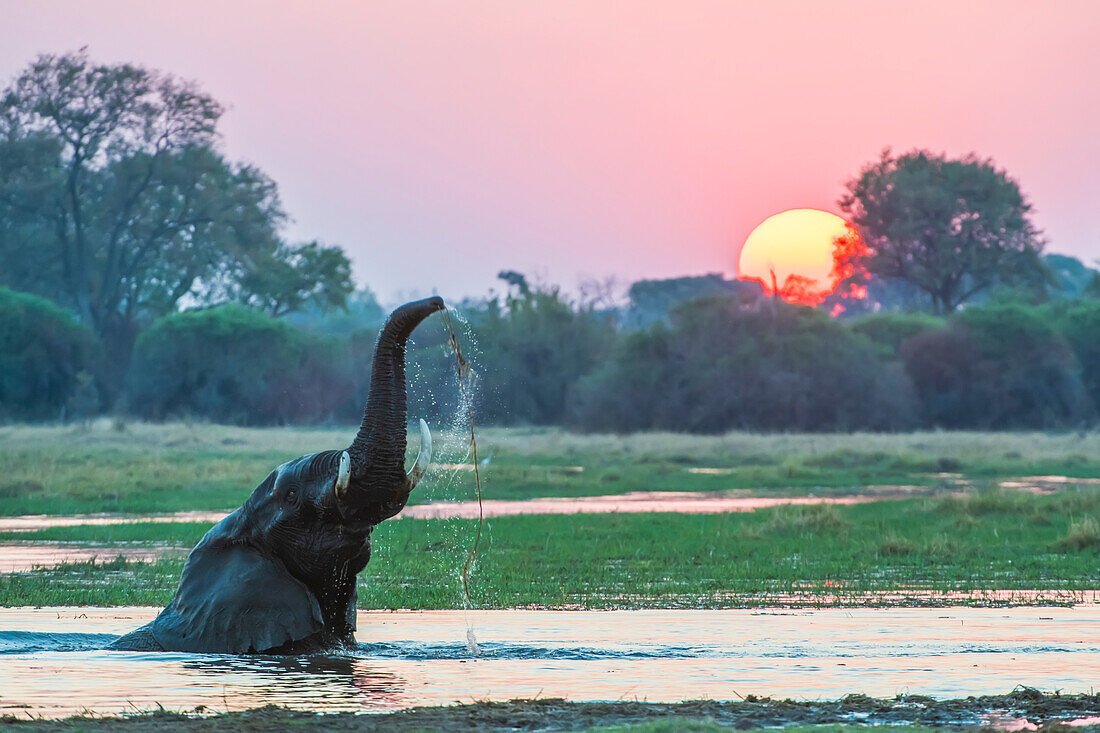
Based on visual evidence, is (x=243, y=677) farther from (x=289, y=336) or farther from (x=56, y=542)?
(x=289, y=336)

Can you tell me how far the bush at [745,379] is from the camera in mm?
54000

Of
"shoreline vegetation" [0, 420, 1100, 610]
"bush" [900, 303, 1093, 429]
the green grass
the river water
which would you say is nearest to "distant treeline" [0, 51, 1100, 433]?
"bush" [900, 303, 1093, 429]

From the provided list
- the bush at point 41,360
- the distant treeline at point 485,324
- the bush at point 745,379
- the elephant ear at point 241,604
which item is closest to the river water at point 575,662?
the elephant ear at point 241,604

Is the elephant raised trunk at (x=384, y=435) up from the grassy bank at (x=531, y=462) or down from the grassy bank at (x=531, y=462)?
up

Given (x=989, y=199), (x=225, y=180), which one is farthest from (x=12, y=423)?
(x=989, y=199)

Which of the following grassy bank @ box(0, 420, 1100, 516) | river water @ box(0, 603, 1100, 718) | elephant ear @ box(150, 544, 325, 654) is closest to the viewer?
river water @ box(0, 603, 1100, 718)

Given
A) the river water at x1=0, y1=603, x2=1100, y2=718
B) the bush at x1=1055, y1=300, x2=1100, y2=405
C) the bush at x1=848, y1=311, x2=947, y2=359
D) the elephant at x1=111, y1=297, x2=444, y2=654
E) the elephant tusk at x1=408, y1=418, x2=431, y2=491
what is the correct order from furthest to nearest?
1. the bush at x1=848, y1=311, x2=947, y2=359
2. the bush at x1=1055, y1=300, x2=1100, y2=405
3. the elephant at x1=111, y1=297, x2=444, y2=654
4. the river water at x1=0, y1=603, x2=1100, y2=718
5. the elephant tusk at x1=408, y1=418, x2=431, y2=491

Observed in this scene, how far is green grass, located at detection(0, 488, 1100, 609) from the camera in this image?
44.2 ft

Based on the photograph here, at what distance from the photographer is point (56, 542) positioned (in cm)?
1906

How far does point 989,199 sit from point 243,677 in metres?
65.4

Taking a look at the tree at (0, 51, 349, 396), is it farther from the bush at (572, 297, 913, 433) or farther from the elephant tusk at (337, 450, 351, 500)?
the elephant tusk at (337, 450, 351, 500)

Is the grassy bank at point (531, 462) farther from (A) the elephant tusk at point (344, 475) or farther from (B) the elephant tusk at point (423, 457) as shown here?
(B) the elephant tusk at point (423, 457)

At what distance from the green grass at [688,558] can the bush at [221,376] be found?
126ft

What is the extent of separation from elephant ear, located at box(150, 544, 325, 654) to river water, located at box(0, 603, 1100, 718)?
130 mm
